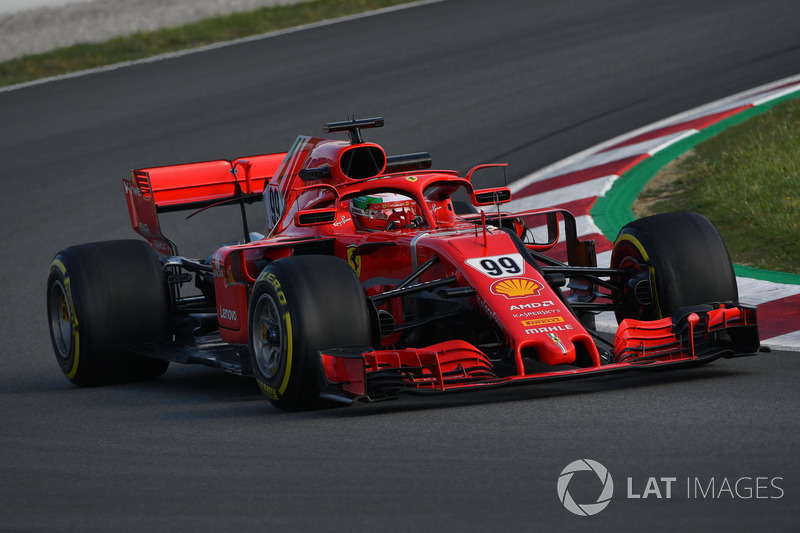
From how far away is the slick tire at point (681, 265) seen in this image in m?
7.08

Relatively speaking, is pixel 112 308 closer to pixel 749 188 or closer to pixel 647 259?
pixel 647 259

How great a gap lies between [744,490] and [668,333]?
216 centimetres

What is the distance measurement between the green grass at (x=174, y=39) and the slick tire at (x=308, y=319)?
12700 mm

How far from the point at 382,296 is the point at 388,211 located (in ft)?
3.39

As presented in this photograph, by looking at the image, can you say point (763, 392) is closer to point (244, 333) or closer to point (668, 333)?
point (668, 333)

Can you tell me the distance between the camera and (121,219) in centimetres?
1278

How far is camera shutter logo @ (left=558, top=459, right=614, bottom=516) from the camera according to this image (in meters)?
4.51

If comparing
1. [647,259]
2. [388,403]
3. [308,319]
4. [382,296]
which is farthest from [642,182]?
[308,319]

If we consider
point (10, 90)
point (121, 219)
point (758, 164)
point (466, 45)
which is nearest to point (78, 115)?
point (10, 90)

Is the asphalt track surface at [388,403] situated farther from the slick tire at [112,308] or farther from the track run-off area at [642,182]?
the track run-off area at [642,182]

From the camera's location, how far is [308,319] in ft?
21.0

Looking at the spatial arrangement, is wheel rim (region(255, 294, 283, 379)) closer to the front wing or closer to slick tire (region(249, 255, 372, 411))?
slick tire (region(249, 255, 372, 411))

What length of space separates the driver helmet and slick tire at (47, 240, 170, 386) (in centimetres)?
145

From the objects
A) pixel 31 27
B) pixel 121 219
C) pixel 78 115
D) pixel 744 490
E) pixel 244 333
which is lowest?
pixel 744 490
